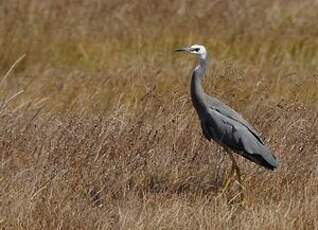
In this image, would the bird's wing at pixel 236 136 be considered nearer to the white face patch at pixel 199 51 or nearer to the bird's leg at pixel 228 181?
the bird's leg at pixel 228 181

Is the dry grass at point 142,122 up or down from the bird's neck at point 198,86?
down

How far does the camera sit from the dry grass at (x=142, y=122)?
→ 5.45 meters

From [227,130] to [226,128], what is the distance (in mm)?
13

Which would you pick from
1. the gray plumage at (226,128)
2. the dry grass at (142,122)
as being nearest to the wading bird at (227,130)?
the gray plumage at (226,128)

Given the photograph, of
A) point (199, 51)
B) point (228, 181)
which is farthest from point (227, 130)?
point (199, 51)

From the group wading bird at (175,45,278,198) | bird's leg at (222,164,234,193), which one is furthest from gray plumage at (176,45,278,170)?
bird's leg at (222,164,234,193)

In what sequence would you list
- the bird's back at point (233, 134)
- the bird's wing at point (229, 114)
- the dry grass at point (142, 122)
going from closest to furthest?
the dry grass at point (142, 122) < the bird's back at point (233, 134) < the bird's wing at point (229, 114)

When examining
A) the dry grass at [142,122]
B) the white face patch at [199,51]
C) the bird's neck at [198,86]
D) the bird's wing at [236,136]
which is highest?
the white face patch at [199,51]

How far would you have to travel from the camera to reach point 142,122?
6.69m

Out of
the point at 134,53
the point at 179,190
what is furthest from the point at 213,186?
the point at 134,53

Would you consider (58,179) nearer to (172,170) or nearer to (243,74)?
(172,170)

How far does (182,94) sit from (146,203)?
259cm

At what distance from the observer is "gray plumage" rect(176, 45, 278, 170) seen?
233 inches

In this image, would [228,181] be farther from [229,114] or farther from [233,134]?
[229,114]
